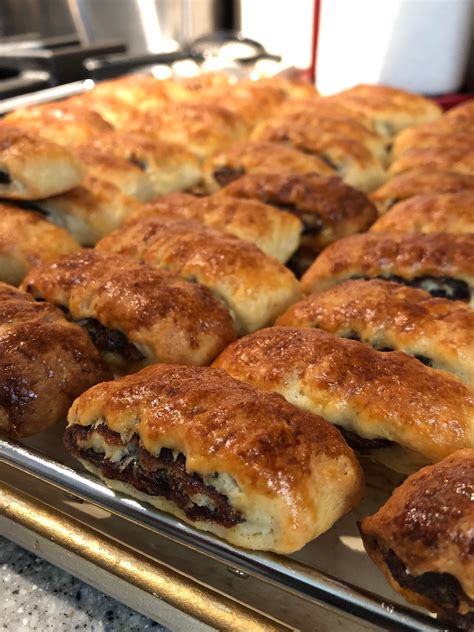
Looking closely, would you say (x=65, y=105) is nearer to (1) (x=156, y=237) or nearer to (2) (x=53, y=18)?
(1) (x=156, y=237)

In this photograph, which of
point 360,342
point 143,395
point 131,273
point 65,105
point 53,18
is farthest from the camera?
point 53,18

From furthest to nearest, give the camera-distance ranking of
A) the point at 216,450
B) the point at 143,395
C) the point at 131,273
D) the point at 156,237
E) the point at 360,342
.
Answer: the point at 156,237
the point at 131,273
the point at 360,342
the point at 143,395
the point at 216,450

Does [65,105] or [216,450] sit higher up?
[216,450]

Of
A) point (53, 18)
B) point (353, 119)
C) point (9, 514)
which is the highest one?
point (9, 514)

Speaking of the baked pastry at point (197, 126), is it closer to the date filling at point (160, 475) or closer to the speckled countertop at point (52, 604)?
the date filling at point (160, 475)

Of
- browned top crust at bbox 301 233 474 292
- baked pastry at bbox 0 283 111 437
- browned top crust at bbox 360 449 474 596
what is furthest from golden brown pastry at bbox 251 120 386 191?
browned top crust at bbox 360 449 474 596

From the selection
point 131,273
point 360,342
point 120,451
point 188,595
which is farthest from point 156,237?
point 188,595

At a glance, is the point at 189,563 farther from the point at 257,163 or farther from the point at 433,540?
the point at 257,163
